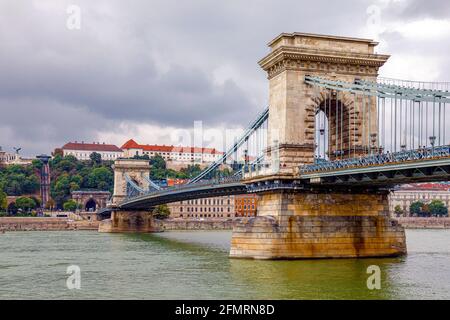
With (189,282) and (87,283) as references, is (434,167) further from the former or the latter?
(87,283)

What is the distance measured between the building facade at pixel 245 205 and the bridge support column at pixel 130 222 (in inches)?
1881

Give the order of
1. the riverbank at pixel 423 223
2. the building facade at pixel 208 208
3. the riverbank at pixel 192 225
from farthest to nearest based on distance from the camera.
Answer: the building facade at pixel 208 208, the riverbank at pixel 423 223, the riverbank at pixel 192 225

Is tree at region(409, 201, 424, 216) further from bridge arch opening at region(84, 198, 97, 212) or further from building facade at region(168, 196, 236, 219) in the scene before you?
bridge arch opening at region(84, 198, 97, 212)

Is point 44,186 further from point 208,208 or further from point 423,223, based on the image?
point 423,223

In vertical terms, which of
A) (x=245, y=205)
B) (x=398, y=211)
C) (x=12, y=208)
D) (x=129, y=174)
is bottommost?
(x=398, y=211)

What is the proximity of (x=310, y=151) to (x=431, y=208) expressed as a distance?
135 meters

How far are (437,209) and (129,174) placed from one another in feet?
274

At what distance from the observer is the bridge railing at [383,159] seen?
32.9m

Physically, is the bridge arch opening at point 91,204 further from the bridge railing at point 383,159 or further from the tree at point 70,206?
the bridge railing at point 383,159

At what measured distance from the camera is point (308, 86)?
46.3 m

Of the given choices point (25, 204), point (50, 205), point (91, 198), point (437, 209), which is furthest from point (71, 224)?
point (437, 209)

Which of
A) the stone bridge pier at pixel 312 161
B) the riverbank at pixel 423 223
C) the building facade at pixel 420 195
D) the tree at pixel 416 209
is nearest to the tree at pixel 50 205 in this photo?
the riverbank at pixel 423 223

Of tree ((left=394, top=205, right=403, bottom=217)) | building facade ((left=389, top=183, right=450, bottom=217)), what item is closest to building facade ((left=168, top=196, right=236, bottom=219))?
tree ((left=394, top=205, right=403, bottom=217))
